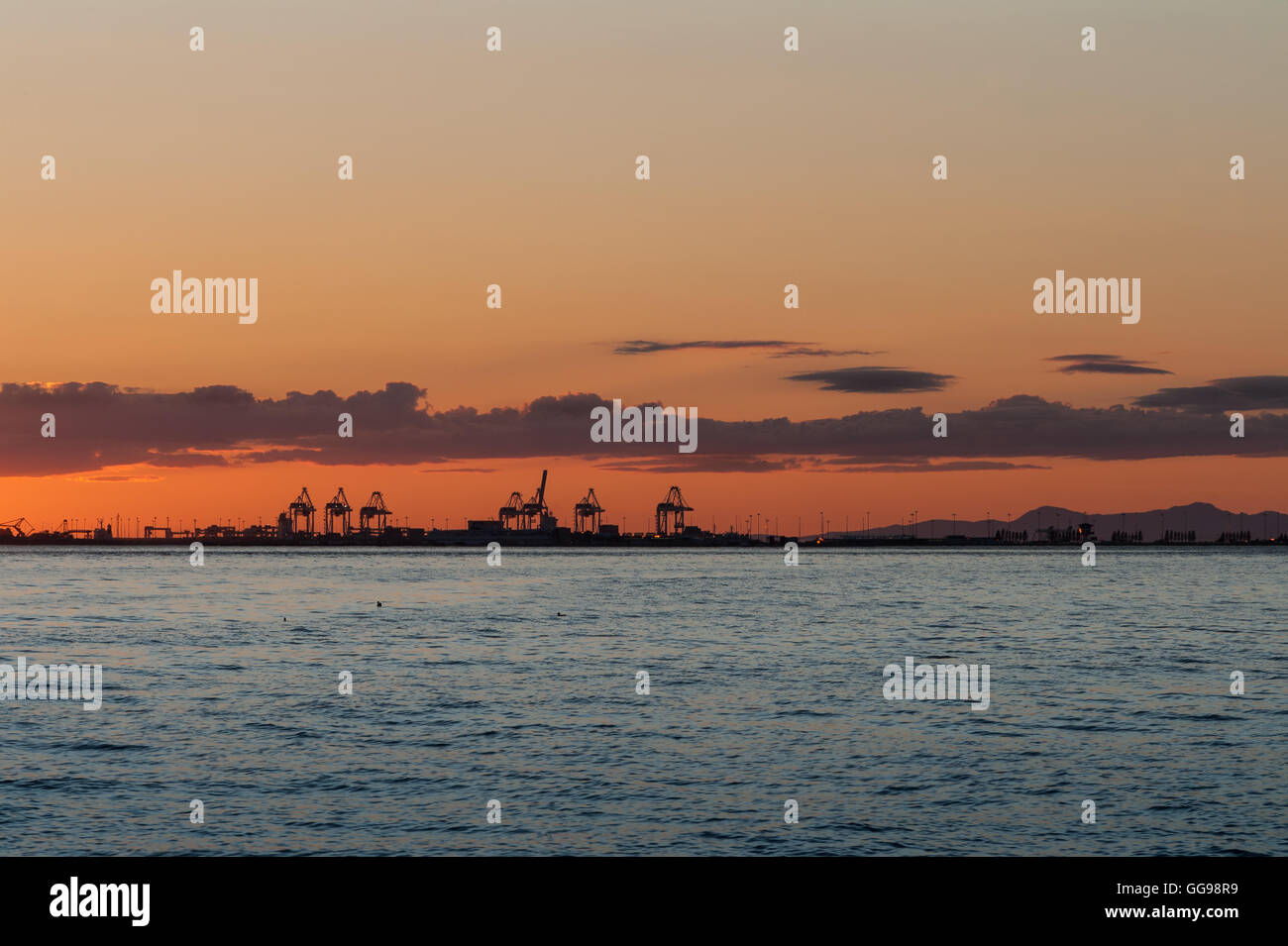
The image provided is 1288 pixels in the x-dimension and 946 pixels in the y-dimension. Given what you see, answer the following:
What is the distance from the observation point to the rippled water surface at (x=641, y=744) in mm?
24641

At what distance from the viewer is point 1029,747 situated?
114ft

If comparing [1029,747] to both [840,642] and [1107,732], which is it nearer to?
[1107,732]

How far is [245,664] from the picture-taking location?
58.4 metres

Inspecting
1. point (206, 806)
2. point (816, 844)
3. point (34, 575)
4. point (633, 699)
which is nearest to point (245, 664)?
point (633, 699)

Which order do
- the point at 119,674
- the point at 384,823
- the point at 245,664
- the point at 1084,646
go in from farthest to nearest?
the point at 1084,646, the point at 245,664, the point at 119,674, the point at 384,823

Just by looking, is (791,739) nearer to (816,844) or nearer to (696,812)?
(696,812)

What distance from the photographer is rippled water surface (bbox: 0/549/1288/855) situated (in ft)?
80.8

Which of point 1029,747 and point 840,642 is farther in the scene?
point 840,642

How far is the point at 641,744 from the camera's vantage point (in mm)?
34875

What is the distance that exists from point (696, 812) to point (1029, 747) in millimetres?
13740

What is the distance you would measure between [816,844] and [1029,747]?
1423cm
